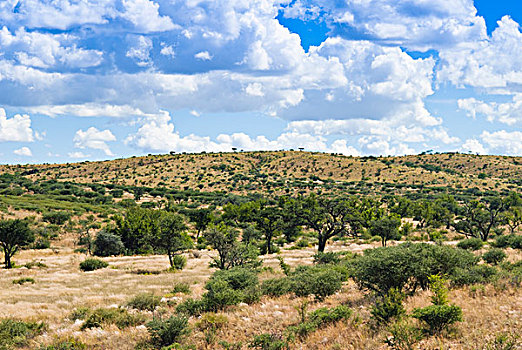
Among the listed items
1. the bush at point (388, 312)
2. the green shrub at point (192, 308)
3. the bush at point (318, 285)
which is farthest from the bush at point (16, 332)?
the bush at point (388, 312)

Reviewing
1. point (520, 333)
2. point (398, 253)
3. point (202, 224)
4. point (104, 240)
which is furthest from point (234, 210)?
point (520, 333)

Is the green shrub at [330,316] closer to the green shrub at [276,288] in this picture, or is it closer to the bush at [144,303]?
the green shrub at [276,288]

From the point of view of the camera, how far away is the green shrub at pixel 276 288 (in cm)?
1867

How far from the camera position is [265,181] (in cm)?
11956

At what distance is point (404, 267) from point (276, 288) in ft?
22.6

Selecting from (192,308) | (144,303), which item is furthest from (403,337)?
→ (144,303)

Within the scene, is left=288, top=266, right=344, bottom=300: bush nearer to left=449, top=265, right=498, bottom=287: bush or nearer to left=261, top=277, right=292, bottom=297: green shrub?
left=261, top=277, right=292, bottom=297: green shrub

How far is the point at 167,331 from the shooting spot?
13.1 meters

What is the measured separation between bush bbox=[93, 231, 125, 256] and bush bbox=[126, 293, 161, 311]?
36.9 m

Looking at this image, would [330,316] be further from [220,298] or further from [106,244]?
[106,244]

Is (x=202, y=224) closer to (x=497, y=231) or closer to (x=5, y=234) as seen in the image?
(x=5, y=234)

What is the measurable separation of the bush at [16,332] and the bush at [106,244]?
38.3 metres

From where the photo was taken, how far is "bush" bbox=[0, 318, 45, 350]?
1392cm

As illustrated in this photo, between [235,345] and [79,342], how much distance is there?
19.2 feet
